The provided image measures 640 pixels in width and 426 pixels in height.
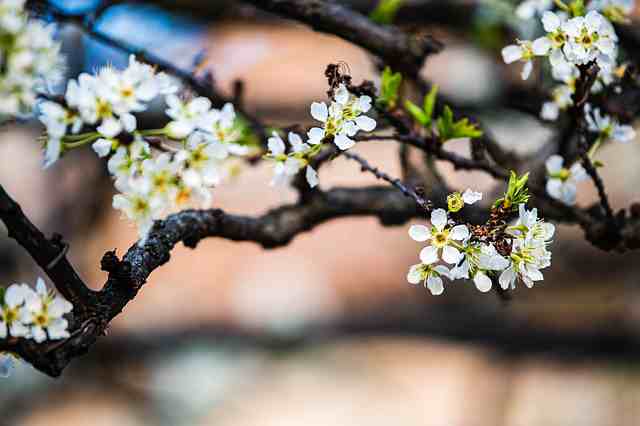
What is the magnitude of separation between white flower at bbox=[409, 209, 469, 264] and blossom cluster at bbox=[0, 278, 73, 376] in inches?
12.2

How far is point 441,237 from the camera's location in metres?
0.68

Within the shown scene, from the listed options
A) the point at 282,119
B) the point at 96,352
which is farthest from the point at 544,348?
the point at 96,352

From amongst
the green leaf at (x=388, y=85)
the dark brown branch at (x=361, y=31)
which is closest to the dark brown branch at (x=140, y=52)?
the dark brown branch at (x=361, y=31)

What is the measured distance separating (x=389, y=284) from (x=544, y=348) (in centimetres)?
50

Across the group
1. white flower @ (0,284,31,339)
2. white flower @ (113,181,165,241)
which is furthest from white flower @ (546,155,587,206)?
white flower @ (0,284,31,339)

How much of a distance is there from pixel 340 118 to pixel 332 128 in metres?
0.01

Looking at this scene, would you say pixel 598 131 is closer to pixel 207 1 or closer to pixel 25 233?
pixel 25 233

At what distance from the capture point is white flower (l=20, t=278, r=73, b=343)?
64 cm

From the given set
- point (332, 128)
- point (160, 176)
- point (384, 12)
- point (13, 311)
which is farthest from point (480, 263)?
point (384, 12)

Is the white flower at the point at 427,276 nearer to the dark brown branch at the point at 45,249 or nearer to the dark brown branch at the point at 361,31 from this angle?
the dark brown branch at the point at 45,249

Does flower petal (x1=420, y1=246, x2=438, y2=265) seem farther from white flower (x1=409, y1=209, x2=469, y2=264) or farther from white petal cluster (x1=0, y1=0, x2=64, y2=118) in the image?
white petal cluster (x1=0, y1=0, x2=64, y2=118)

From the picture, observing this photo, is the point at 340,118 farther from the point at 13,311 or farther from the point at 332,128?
the point at 13,311

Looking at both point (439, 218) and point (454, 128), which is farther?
point (454, 128)

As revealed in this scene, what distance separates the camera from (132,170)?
638 millimetres
